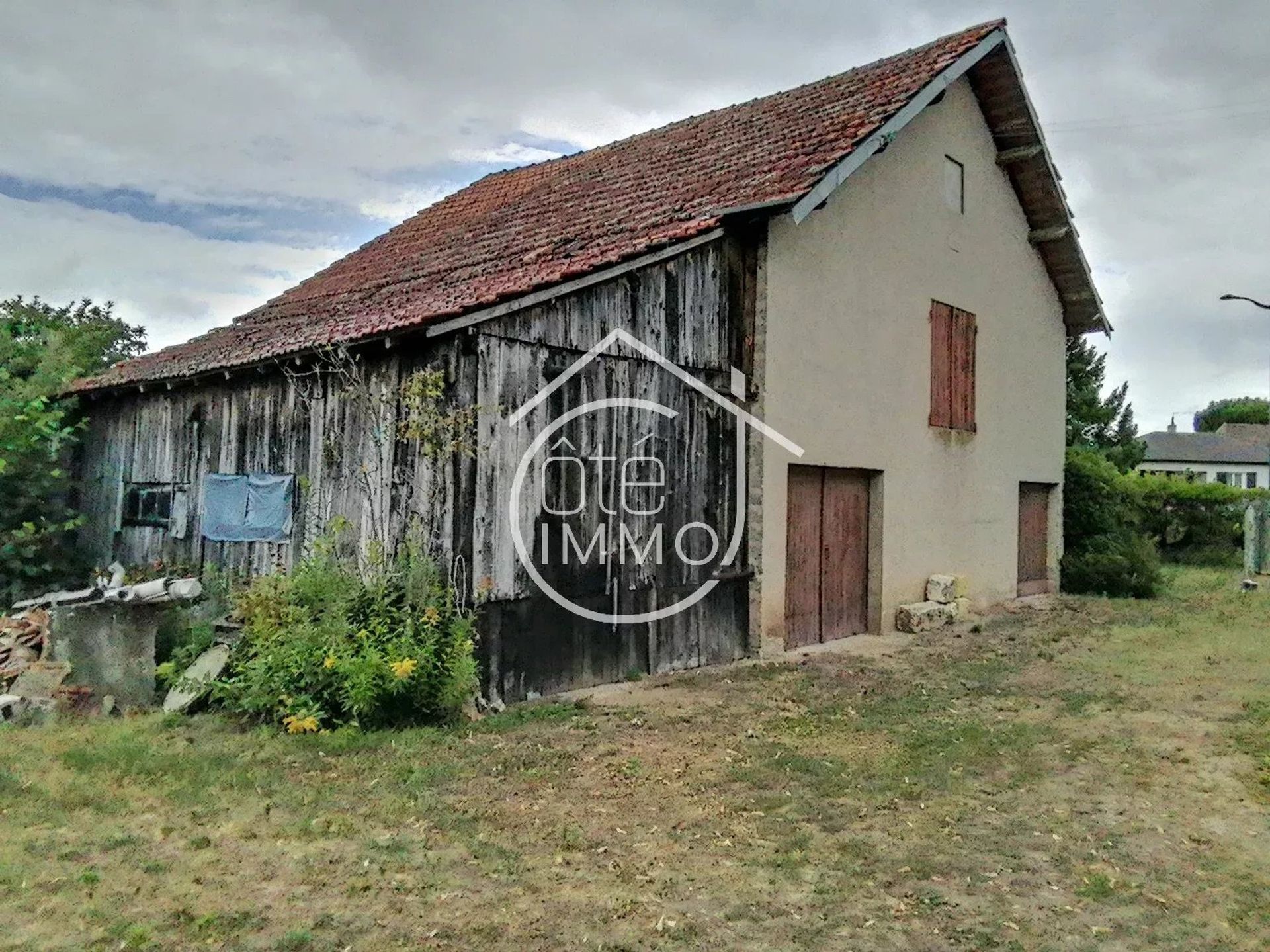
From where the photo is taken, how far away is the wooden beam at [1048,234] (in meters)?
14.8

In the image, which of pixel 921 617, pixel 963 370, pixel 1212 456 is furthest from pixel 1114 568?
pixel 1212 456

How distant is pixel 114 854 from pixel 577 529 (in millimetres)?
4465

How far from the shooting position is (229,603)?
8672mm

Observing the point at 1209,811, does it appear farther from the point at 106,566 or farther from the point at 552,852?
the point at 106,566

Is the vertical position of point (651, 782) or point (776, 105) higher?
point (776, 105)

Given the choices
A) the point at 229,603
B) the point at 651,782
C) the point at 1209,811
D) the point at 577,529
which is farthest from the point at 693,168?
the point at 1209,811

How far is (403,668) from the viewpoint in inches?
256

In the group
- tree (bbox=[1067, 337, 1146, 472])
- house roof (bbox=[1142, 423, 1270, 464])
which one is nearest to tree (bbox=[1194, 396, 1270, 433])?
house roof (bbox=[1142, 423, 1270, 464])

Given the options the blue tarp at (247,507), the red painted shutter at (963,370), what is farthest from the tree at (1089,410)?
the blue tarp at (247,507)

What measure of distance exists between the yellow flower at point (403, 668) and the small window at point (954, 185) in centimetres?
1014

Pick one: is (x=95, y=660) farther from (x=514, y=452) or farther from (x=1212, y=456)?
(x=1212, y=456)

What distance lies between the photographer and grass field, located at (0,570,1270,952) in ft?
12.6

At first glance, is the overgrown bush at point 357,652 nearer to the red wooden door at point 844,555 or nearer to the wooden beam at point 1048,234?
the red wooden door at point 844,555

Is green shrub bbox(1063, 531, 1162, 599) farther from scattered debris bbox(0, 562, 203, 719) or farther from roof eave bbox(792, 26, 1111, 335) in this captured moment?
scattered debris bbox(0, 562, 203, 719)
